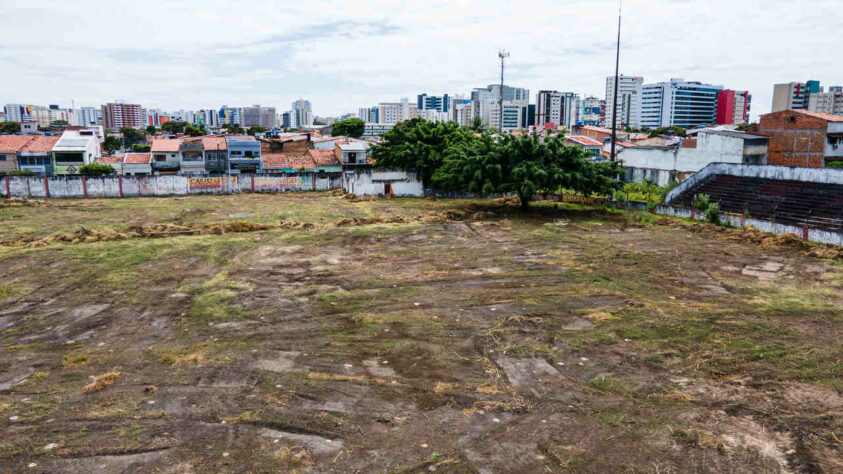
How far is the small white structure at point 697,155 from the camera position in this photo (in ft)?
134

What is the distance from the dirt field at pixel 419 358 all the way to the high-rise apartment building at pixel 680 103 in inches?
5289

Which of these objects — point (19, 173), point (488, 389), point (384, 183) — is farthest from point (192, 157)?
point (488, 389)

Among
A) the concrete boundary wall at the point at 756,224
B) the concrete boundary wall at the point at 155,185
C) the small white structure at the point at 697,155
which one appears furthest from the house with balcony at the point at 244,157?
the concrete boundary wall at the point at 756,224

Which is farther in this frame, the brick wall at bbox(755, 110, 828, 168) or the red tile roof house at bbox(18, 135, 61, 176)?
the red tile roof house at bbox(18, 135, 61, 176)

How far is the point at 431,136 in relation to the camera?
41.7 meters

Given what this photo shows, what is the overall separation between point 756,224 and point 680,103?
131 m

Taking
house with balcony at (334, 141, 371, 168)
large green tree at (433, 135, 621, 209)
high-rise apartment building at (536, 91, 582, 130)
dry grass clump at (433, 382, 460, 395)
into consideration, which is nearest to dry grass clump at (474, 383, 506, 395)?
dry grass clump at (433, 382, 460, 395)

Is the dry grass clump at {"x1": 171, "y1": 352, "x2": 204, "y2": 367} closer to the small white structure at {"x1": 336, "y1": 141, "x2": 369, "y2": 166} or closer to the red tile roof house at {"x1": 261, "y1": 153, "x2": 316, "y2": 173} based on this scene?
the red tile roof house at {"x1": 261, "y1": 153, "x2": 316, "y2": 173}

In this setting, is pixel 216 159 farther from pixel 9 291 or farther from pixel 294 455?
pixel 294 455

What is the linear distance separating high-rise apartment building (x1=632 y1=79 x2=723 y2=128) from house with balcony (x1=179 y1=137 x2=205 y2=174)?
398 feet

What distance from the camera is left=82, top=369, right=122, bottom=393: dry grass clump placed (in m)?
10.0

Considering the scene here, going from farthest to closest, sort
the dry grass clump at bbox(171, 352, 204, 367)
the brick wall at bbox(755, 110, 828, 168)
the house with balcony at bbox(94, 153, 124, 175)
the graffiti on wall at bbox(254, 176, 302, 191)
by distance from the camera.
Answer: the house with balcony at bbox(94, 153, 124, 175) < the graffiti on wall at bbox(254, 176, 302, 191) < the brick wall at bbox(755, 110, 828, 168) < the dry grass clump at bbox(171, 352, 204, 367)

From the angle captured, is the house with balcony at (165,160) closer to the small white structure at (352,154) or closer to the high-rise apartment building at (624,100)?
the small white structure at (352,154)

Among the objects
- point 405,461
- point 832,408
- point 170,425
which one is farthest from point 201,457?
point 832,408
